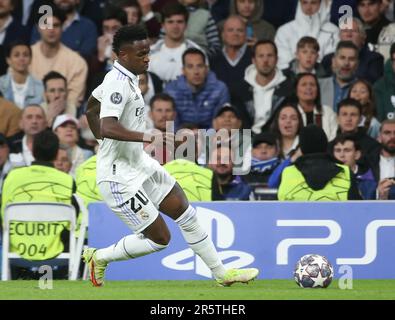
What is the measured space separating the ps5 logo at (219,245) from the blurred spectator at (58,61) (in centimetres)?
435

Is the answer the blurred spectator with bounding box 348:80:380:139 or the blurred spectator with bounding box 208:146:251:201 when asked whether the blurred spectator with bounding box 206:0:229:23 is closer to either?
the blurred spectator with bounding box 348:80:380:139

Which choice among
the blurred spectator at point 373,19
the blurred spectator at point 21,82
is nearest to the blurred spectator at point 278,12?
the blurred spectator at point 373,19

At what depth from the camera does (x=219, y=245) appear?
11.9 m

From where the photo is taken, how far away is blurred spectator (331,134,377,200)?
47.1 feet

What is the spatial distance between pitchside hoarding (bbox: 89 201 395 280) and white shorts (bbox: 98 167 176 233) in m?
1.85

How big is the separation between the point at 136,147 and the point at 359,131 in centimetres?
552

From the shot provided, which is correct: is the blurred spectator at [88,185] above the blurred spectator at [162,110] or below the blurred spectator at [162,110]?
below

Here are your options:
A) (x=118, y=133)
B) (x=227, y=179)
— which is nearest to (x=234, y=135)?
(x=227, y=179)

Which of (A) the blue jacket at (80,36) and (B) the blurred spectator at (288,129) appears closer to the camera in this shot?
(B) the blurred spectator at (288,129)

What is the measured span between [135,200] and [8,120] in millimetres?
5871

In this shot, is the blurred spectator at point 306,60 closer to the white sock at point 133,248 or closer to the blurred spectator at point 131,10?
the blurred spectator at point 131,10

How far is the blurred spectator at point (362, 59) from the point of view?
15.8m

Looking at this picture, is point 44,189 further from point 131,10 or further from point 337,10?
point 337,10

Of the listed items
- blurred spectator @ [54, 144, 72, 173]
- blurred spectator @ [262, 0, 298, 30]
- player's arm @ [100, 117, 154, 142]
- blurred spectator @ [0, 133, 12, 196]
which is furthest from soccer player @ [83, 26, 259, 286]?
blurred spectator @ [262, 0, 298, 30]
